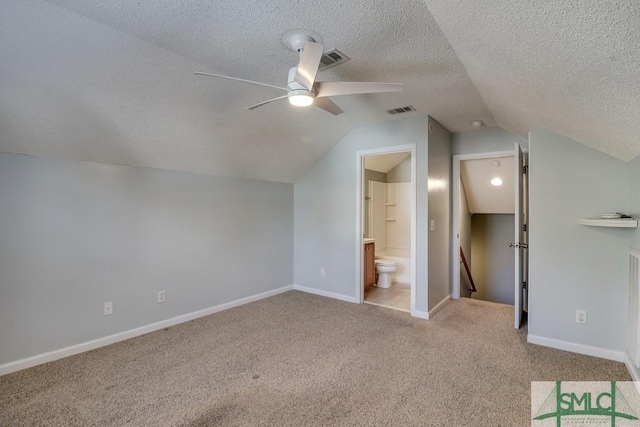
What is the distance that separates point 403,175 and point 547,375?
4.00 meters

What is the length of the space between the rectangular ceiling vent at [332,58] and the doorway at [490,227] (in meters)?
2.17

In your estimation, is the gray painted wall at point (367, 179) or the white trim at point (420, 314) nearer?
the white trim at point (420, 314)

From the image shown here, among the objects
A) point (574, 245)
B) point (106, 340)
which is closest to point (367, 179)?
point (574, 245)

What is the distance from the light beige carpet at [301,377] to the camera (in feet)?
6.05

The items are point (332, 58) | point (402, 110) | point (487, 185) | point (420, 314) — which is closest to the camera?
point (332, 58)

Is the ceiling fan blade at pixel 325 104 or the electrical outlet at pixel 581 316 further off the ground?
the ceiling fan blade at pixel 325 104

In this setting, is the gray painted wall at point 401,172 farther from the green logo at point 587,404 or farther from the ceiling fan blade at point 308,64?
the ceiling fan blade at point 308,64

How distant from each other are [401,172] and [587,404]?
14.2 feet

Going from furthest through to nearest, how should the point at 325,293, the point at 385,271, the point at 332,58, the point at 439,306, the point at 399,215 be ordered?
1. the point at 399,215
2. the point at 385,271
3. the point at 325,293
4. the point at 439,306
5. the point at 332,58

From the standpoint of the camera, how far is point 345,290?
13.8 ft

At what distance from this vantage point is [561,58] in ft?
4.46

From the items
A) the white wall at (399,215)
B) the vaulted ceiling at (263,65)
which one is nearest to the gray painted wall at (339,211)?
the vaulted ceiling at (263,65)

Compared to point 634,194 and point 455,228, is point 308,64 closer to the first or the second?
point 634,194

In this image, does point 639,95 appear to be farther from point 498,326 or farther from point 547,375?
point 498,326
